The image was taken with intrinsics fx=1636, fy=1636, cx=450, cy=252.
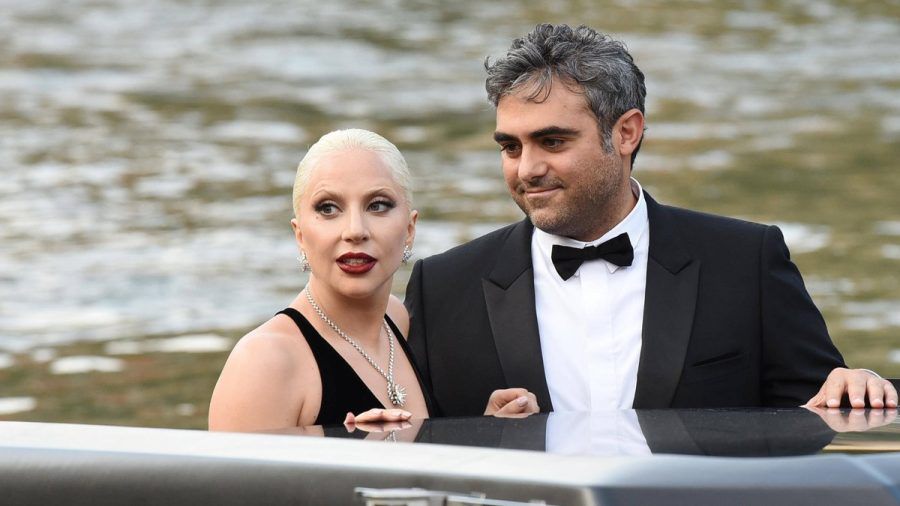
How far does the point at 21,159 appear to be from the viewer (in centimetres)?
1923

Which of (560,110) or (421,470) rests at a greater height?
(560,110)

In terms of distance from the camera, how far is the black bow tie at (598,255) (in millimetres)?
4395

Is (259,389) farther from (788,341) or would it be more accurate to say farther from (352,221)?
(788,341)

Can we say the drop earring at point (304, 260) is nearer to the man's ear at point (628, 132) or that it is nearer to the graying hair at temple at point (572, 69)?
the graying hair at temple at point (572, 69)

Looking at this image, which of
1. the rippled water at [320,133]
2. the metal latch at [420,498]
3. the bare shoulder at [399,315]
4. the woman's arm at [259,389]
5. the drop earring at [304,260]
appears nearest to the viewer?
the metal latch at [420,498]

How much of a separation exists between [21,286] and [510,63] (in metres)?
11.1

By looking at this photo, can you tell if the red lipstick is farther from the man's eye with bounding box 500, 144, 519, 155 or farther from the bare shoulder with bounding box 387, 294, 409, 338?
the man's eye with bounding box 500, 144, 519, 155

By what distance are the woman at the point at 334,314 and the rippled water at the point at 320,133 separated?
8249 millimetres

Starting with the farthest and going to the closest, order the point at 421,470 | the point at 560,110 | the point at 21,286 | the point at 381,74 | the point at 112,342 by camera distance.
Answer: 1. the point at 381,74
2. the point at 21,286
3. the point at 112,342
4. the point at 560,110
5. the point at 421,470

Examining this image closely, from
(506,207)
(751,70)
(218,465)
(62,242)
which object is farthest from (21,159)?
(218,465)

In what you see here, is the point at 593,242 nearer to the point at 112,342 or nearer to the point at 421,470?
the point at 421,470

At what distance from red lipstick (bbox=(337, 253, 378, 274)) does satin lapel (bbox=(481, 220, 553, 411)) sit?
845 millimetres

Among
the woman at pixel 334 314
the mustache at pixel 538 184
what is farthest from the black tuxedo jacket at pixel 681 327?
the woman at pixel 334 314

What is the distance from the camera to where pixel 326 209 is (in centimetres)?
356
